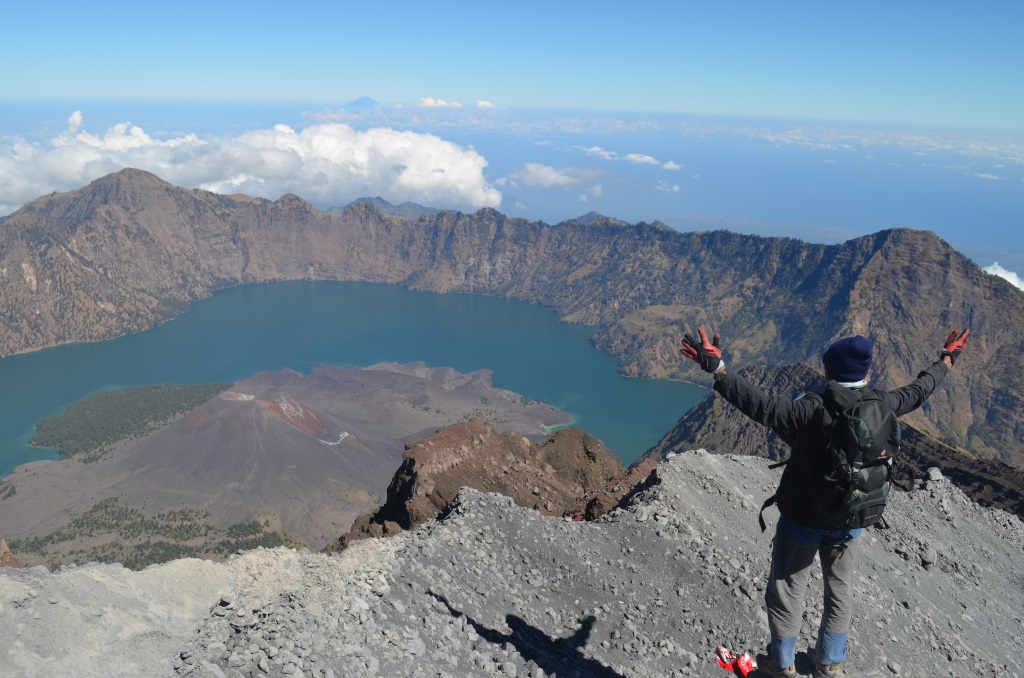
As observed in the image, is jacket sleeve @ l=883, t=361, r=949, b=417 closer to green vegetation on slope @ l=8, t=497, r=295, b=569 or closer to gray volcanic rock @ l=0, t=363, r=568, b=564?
Result: green vegetation on slope @ l=8, t=497, r=295, b=569

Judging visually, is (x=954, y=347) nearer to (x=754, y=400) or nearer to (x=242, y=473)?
(x=754, y=400)

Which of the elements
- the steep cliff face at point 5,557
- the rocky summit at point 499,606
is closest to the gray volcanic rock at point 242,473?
the steep cliff face at point 5,557

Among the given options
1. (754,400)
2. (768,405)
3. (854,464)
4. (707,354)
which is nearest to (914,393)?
(854,464)

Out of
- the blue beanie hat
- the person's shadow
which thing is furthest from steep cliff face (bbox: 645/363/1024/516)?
the blue beanie hat

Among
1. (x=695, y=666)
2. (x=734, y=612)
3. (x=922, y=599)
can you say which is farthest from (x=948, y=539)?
(x=695, y=666)

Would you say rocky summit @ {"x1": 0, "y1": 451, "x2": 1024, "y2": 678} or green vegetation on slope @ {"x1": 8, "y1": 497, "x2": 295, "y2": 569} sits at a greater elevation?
rocky summit @ {"x1": 0, "y1": 451, "x2": 1024, "y2": 678}

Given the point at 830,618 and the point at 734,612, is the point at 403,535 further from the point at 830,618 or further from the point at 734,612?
the point at 830,618

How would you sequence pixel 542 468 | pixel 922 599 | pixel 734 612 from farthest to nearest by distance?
1. pixel 542 468
2. pixel 922 599
3. pixel 734 612

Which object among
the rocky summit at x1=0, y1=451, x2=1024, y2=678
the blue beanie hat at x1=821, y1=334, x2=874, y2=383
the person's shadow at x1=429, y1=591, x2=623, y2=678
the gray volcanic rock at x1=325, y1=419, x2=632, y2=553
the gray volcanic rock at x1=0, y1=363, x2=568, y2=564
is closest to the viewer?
the blue beanie hat at x1=821, y1=334, x2=874, y2=383
